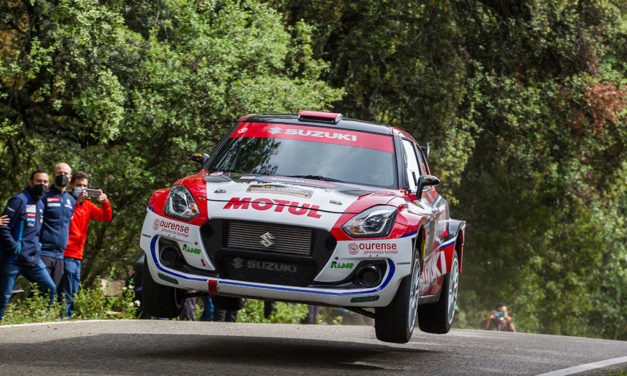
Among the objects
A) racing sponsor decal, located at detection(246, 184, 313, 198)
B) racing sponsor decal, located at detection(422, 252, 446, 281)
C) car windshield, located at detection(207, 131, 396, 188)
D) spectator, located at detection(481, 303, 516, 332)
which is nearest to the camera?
racing sponsor decal, located at detection(246, 184, 313, 198)

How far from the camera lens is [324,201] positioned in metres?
7.68

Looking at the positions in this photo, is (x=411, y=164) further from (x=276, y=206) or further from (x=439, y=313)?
(x=276, y=206)

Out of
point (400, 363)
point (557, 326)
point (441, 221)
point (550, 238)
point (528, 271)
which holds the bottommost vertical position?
point (557, 326)

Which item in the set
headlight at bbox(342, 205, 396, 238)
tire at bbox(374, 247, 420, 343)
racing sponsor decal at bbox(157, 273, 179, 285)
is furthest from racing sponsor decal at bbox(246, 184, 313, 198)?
tire at bbox(374, 247, 420, 343)

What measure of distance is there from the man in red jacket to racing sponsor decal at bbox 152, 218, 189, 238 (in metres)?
4.70

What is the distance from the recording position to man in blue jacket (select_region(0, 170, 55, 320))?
37.1ft

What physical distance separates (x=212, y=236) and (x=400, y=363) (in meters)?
2.27

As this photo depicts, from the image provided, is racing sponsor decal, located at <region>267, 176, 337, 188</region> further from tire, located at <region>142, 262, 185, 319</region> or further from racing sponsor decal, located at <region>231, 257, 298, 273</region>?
tire, located at <region>142, 262, 185, 319</region>

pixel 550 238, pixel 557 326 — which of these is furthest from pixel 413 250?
pixel 557 326

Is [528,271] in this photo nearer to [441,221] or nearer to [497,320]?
[497,320]

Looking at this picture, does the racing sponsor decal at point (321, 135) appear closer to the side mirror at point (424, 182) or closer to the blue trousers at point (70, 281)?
the side mirror at point (424, 182)

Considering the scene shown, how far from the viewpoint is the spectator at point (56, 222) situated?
1219 cm

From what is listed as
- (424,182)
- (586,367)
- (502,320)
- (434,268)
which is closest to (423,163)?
(434,268)

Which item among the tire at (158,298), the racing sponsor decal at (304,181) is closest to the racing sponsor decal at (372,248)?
the racing sponsor decal at (304,181)
